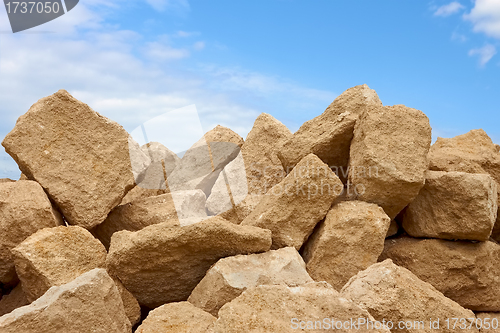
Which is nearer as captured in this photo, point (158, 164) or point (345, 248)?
point (345, 248)

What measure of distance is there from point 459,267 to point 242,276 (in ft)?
6.44

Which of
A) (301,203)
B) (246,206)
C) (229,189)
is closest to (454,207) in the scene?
(301,203)

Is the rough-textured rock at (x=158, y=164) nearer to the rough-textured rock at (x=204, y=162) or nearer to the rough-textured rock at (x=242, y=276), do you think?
the rough-textured rock at (x=204, y=162)

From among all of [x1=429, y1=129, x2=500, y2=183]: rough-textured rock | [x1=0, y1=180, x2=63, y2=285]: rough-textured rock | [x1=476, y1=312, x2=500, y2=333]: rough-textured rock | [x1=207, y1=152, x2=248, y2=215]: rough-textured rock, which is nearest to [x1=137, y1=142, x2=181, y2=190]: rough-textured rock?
[x1=207, y1=152, x2=248, y2=215]: rough-textured rock

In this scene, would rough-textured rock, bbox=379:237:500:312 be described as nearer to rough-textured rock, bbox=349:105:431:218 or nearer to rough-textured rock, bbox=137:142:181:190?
rough-textured rock, bbox=349:105:431:218

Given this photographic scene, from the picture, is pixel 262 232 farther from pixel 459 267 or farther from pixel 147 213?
pixel 459 267

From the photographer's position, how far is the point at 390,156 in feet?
11.1

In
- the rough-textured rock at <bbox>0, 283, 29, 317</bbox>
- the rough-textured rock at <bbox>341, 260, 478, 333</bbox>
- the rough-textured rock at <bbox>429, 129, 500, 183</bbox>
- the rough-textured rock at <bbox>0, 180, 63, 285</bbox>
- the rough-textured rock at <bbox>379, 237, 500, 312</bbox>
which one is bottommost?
the rough-textured rock at <bbox>379, 237, 500, 312</bbox>

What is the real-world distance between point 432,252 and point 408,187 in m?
0.69

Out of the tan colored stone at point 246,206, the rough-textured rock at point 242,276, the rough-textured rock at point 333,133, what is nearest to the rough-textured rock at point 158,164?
the tan colored stone at point 246,206

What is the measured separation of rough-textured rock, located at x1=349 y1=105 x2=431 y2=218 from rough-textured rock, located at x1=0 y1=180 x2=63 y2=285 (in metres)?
2.41

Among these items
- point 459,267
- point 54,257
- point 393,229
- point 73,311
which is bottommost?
point 459,267

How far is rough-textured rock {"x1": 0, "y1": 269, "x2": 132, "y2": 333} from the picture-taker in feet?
7.68

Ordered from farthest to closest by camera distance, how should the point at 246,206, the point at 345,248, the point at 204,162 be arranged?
the point at 204,162, the point at 246,206, the point at 345,248
